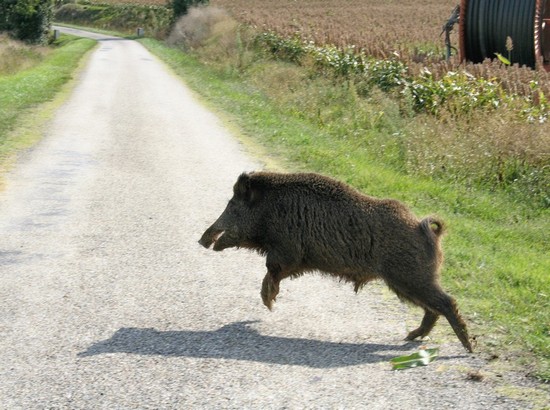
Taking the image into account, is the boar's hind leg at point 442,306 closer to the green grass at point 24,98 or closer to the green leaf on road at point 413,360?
the green leaf on road at point 413,360

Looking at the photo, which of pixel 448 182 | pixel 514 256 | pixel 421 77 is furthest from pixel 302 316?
pixel 421 77

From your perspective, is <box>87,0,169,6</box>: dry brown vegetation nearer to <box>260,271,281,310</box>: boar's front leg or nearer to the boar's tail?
<box>260,271,281,310</box>: boar's front leg

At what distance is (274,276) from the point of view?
6.67 meters

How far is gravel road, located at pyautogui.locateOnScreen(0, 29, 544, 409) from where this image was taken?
5309 millimetres

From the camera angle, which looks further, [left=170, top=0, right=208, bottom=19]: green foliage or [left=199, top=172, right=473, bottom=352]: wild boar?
[left=170, top=0, right=208, bottom=19]: green foliage

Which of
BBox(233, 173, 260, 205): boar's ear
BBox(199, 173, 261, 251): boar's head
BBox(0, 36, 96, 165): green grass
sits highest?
BBox(233, 173, 260, 205): boar's ear

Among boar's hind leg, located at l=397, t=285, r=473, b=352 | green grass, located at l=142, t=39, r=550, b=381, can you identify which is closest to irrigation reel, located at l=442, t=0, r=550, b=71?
green grass, located at l=142, t=39, r=550, b=381

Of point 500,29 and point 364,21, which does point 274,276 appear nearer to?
point 500,29

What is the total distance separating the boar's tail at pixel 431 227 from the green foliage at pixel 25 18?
49903mm

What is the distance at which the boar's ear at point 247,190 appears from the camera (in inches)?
277

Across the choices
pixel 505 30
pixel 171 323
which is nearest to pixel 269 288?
pixel 171 323

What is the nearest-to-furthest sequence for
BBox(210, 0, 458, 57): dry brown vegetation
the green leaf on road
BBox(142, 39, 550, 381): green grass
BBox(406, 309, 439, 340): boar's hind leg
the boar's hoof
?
the green leaf on road < BBox(406, 309, 439, 340): boar's hind leg < BBox(142, 39, 550, 381): green grass < the boar's hoof < BBox(210, 0, 458, 57): dry brown vegetation

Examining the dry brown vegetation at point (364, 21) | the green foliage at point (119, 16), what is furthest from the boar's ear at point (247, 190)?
the green foliage at point (119, 16)

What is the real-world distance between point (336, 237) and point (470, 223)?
418 centimetres
